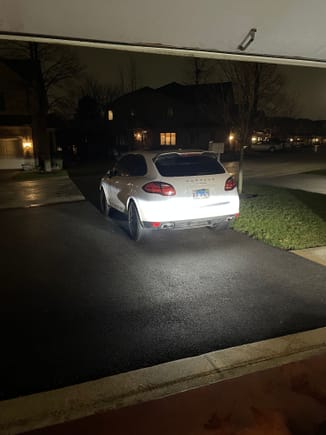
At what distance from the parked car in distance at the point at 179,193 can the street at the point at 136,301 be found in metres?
0.55

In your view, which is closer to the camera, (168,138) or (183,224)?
(183,224)

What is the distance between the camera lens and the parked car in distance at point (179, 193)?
599cm

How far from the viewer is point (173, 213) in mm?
5977

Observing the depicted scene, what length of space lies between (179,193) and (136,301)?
92.6 inches

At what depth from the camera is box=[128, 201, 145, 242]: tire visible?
6523 mm

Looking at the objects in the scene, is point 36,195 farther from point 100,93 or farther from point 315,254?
point 100,93

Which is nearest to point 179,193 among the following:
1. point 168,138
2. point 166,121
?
point 168,138

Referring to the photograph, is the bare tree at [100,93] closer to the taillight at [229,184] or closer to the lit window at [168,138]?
the lit window at [168,138]

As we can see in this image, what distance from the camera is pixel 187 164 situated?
6.34 m

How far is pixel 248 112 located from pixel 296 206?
4.18 m

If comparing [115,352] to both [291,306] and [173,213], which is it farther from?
[173,213]

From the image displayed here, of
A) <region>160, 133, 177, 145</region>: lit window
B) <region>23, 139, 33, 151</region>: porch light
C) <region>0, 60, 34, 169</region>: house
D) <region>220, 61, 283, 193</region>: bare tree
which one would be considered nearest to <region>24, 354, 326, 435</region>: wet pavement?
<region>220, 61, 283, 193</region>: bare tree

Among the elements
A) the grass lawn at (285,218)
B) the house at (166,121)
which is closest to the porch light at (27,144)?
the house at (166,121)

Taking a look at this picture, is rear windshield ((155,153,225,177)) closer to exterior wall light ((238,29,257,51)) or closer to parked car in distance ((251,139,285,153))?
exterior wall light ((238,29,257,51))
